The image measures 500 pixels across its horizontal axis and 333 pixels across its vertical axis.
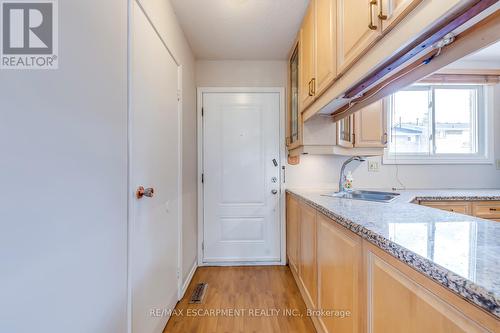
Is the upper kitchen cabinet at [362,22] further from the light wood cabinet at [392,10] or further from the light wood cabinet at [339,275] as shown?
the light wood cabinet at [339,275]

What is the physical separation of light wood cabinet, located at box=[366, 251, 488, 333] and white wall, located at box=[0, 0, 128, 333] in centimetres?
105

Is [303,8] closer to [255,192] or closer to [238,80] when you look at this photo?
[238,80]

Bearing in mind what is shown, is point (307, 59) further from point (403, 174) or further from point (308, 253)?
point (403, 174)

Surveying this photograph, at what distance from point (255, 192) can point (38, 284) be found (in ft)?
6.98

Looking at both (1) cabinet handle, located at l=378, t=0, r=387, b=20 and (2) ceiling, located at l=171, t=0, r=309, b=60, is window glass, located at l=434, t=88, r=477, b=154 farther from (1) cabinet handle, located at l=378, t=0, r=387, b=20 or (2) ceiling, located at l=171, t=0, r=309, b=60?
(1) cabinet handle, located at l=378, t=0, r=387, b=20

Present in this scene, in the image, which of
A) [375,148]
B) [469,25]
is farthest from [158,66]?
[375,148]

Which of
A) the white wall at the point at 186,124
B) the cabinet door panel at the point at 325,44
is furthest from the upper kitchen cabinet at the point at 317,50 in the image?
the white wall at the point at 186,124

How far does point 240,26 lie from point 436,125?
2.45m

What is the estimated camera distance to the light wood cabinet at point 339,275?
962mm

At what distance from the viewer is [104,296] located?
3.02ft

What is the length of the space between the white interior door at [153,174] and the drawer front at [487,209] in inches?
100

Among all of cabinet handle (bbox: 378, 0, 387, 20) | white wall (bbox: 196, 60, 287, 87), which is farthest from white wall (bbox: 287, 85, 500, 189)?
cabinet handle (bbox: 378, 0, 387, 20)

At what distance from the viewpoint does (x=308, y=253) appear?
175 centimetres

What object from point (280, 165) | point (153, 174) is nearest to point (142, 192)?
point (153, 174)
